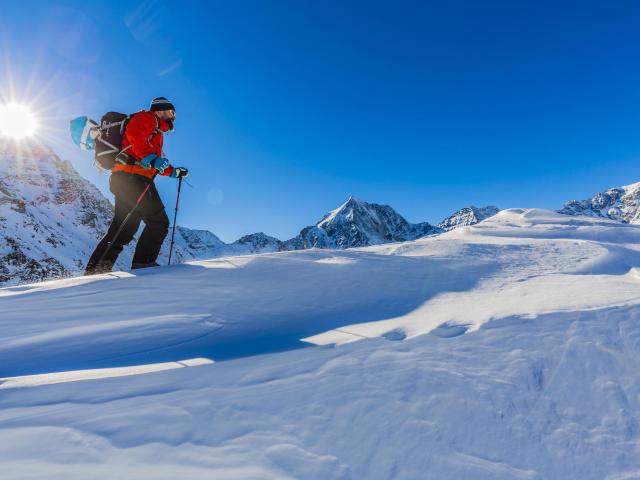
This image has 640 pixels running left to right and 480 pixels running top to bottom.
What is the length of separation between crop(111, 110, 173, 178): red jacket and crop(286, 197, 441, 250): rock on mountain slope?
163m

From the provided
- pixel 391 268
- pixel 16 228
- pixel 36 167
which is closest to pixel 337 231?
pixel 36 167

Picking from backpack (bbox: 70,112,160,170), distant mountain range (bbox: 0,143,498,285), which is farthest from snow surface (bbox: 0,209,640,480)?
distant mountain range (bbox: 0,143,498,285)

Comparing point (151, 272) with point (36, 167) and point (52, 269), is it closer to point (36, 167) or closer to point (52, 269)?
point (52, 269)

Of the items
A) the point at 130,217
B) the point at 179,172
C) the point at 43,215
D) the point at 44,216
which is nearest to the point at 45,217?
the point at 44,216

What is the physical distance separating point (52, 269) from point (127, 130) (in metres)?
42.1

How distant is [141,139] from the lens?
4.62 metres

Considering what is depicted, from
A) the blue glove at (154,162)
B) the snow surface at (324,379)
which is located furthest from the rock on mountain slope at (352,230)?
the snow surface at (324,379)

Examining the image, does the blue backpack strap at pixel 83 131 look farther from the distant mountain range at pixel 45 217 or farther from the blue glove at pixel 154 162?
the distant mountain range at pixel 45 217

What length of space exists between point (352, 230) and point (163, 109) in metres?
174

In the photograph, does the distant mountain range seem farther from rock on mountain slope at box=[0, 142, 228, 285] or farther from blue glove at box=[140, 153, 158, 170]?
blue glove at box=[140, 153, 158, 170]

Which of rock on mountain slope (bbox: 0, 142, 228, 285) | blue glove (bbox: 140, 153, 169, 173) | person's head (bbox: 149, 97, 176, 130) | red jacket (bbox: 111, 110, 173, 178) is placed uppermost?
rock on mountain slope (bbox: 0, 142, 228, 285)

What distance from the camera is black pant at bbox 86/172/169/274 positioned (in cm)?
481

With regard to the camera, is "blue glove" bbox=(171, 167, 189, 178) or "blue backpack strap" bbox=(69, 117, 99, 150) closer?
"blue backpack strap" bbox=(69, 117, 99, 150)

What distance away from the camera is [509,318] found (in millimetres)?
2775
